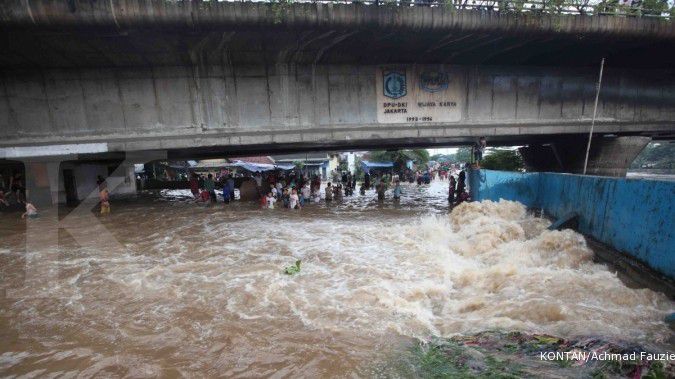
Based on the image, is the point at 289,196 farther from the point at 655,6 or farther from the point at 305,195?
the point at 655,6

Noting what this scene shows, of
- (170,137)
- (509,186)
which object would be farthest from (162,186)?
(509,186)

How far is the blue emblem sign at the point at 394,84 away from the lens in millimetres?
12750

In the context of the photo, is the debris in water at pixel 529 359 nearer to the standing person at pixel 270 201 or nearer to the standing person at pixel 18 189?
the standing person at pixel 270 201

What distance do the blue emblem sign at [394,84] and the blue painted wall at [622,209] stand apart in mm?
5722

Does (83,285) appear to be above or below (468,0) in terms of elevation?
below

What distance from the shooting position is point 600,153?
550 inches

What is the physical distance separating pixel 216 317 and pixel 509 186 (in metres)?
10.6

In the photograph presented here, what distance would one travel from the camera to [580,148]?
14430mm

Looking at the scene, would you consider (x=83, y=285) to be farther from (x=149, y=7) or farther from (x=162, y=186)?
(x=162, y=186)

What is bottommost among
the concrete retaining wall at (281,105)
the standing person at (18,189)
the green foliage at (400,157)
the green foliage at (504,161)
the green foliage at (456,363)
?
the green foliage at (400,157)

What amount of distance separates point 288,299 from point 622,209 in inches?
252

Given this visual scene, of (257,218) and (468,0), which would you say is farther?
(257,218)

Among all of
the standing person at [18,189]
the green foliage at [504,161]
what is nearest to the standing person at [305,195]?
the standing person at [18,189]

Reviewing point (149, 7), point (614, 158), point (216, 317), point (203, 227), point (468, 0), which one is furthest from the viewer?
point (614, 158)
